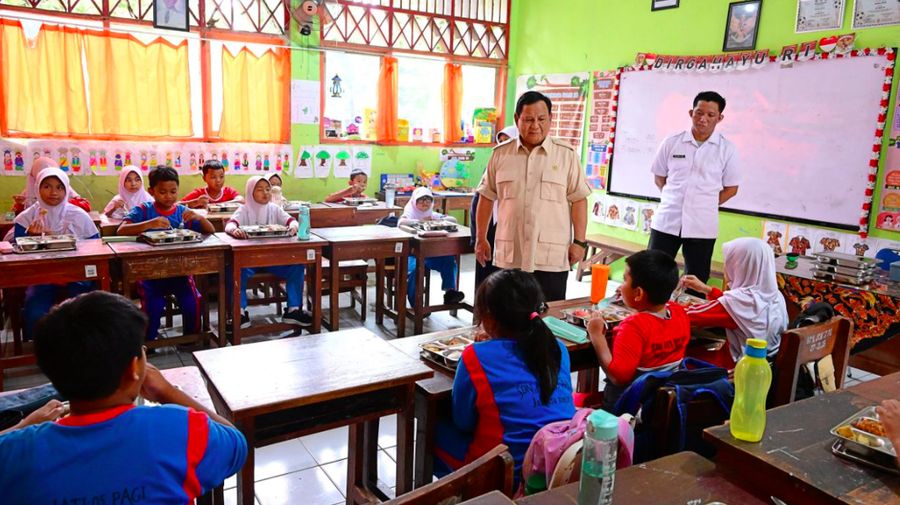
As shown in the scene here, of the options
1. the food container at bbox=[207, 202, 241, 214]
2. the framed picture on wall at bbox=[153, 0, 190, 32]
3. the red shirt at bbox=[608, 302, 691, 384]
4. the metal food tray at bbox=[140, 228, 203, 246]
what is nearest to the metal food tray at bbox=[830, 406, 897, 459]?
the red shirt at bbox=[608, 302, 691, 384]

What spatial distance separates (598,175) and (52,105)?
520 centimetres

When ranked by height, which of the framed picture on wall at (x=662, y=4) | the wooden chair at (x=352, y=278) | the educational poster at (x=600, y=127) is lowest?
the wooden chair at (x=352, y=278)

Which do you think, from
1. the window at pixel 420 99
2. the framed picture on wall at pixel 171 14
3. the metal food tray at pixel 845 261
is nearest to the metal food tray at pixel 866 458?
the metal food tray at pixel 845 261

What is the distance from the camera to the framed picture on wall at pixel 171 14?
580 centimetres

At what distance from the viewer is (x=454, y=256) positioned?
196 inches

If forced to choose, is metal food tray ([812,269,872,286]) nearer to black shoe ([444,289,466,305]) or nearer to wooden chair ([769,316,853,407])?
wooden chair ([769,316,853,407])

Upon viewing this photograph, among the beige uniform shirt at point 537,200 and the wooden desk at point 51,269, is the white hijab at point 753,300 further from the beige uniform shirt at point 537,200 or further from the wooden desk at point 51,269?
the wooden desk at point 51,269

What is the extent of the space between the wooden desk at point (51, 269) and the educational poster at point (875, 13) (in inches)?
200

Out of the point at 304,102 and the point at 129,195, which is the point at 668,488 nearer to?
the point at 129,195

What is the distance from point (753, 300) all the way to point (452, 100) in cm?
557

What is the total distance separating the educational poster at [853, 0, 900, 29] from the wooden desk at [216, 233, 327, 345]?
4.03 meters

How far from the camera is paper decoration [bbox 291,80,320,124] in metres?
6.66

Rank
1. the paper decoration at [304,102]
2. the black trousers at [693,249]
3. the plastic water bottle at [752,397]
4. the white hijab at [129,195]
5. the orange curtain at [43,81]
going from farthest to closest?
the paper decoration at [304,102] → the orange curtain at [43,81] → the white hijab at [129,195] → the black trousers at [693,249] → the plastic water bottle at [752,397]

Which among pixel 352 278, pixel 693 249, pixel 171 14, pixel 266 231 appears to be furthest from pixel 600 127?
pixel 171 14
